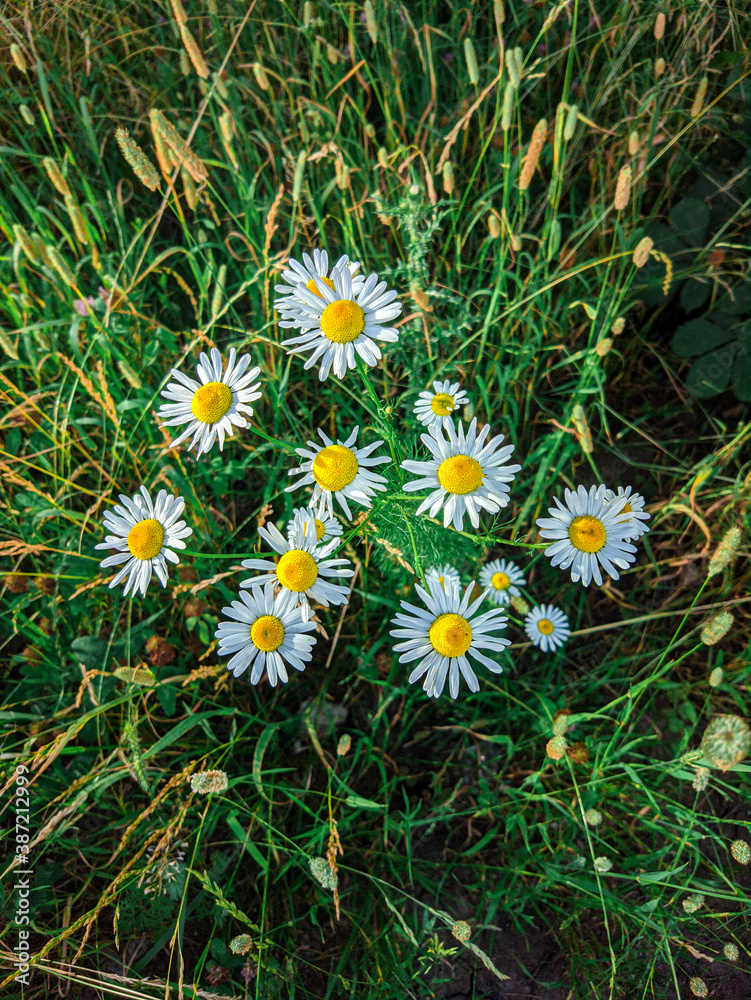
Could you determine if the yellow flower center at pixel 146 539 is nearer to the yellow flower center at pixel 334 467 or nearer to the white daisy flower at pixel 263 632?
the white daisy flower at pixel 263 632

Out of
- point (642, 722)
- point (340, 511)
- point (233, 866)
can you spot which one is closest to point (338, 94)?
Answer: point (340, 511)

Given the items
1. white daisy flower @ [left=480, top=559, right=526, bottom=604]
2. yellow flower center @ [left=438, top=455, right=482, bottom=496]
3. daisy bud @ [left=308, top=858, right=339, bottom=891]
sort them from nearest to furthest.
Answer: yellow flower center @ [left=438, top=455, right=482, bottom=496]
daisy bud @ [left=308, top=858, right=339, bottom=891]
white daisy flower @ [left=480, top=559, right=526, bottom=604]

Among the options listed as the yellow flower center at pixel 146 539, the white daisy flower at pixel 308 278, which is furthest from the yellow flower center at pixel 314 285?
the yellow flower center at pixel 146 539

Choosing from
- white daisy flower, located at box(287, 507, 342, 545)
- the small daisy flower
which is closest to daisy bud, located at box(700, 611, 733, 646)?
the small daisy flower

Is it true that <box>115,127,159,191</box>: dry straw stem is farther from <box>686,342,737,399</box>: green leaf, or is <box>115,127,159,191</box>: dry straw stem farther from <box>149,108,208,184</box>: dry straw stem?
<box>686,342,737,399</box>: green leaf

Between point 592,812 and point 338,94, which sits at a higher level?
point 338,94

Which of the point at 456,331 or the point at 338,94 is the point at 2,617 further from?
the point at 338,94
